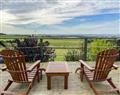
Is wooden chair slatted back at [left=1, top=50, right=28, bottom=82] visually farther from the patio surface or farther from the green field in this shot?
the green field

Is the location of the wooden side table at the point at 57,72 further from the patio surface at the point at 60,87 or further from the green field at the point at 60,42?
the green field at the point at 60,42

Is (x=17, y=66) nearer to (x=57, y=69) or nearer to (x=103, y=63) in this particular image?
(x=57, y=69)

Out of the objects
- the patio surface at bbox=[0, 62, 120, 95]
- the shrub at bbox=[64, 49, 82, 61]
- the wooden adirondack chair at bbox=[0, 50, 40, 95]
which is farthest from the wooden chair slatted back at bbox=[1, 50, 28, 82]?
the shrub at bbox=[64, 49, 82, 61]

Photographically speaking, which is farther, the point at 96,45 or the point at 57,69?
the point at 96,45

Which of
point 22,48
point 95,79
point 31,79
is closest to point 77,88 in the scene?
point 95,79

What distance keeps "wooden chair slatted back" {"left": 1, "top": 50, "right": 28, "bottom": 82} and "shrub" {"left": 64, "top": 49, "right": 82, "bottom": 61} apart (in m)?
4.13

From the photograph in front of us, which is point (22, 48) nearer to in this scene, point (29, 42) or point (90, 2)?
point (29, 42)

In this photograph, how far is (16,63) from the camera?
523cm

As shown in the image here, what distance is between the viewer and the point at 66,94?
523cm

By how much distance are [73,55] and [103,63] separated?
4.10 m

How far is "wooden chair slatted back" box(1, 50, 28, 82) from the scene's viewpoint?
17.1 feet

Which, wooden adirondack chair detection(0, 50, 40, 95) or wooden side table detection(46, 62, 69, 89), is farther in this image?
wooden side table detection(46, 62, 69, 89)

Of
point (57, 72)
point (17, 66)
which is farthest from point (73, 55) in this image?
point (17, 66)

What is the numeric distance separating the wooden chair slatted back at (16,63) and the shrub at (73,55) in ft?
13.6
